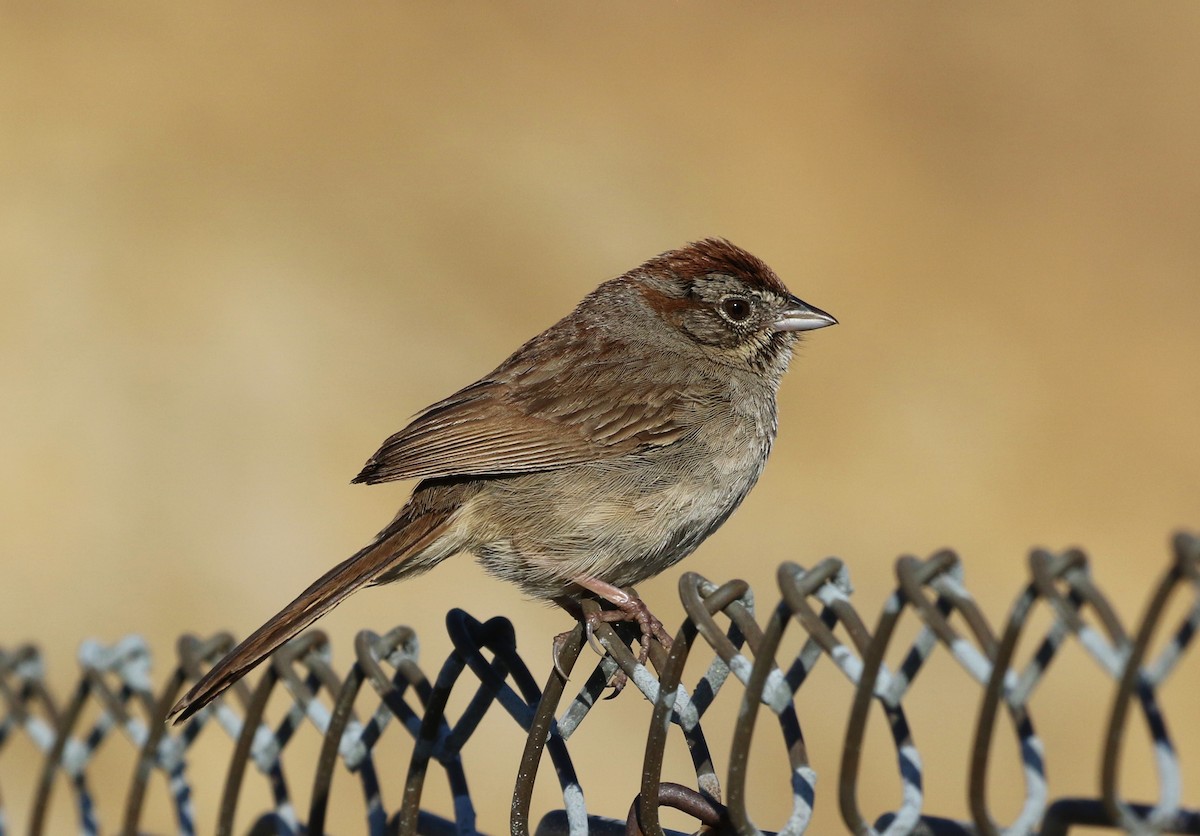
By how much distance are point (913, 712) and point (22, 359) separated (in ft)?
17.8

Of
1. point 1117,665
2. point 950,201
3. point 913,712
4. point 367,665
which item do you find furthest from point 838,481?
point 1117,665

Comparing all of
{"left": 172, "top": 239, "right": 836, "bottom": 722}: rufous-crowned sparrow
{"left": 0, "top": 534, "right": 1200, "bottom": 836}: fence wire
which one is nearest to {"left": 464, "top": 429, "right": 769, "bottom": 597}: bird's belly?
{"left": 172, "top": 239, "right": 836, "bottom": 722}: rufous-crowned sparrow

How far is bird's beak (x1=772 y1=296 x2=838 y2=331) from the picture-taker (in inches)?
191

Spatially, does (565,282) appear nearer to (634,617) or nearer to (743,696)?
(634,617)

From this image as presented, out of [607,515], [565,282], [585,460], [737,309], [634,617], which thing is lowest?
[634,617]

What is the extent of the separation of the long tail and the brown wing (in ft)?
0.51

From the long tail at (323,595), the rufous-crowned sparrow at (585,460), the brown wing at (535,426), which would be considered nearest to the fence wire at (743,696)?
the long tail at (323,595)

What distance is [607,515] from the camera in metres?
4.15

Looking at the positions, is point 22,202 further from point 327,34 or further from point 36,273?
point 327,34

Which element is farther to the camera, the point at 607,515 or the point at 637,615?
the point at 607,515

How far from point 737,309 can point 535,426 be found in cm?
94

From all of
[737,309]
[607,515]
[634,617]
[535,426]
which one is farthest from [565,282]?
[634,617]

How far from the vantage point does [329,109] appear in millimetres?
10391

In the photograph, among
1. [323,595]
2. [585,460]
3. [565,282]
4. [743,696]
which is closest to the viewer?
[743,696]
